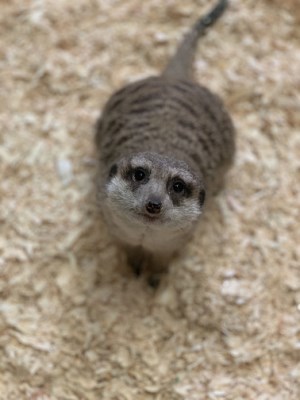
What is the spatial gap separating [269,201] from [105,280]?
3.14 ft

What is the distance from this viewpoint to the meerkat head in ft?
7.09

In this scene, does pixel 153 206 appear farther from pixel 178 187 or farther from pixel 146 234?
pixel 146 234

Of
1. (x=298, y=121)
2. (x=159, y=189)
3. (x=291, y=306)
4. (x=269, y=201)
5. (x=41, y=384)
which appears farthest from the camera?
(x=298, y=121)

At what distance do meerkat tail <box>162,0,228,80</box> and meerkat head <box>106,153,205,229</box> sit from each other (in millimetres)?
873

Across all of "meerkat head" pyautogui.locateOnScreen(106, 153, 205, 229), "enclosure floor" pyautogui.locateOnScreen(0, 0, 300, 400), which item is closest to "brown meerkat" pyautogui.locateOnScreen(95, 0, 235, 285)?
"meerkat head" pyautogui.locateOnScreen(106, 153, 205, 229)

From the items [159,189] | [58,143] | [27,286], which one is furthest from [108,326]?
[58,143]

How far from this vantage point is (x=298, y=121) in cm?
315

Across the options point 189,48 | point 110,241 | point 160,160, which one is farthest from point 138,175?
point 189,48

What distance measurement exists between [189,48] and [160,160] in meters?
1.22

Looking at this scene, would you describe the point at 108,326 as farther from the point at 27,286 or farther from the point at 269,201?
the point at 269,201

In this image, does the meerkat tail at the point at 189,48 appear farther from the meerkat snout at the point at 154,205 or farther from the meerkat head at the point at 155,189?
the meerkat snout at the point at 154,205

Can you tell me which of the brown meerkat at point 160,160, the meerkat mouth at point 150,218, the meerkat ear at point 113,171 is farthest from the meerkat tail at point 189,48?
the meerkat mouth at point 150,218

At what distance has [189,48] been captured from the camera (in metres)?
3.20

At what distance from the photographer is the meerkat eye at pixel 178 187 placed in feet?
7.29
